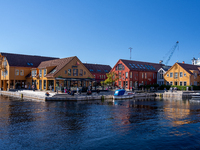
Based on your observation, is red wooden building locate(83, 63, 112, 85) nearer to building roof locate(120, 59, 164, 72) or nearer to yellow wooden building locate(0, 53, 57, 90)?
building roof locate(120, 59, 164, 72)

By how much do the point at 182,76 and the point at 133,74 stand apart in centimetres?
1738

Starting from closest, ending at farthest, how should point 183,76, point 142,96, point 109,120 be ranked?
point 109,120 → point 142,96 → point 183,76

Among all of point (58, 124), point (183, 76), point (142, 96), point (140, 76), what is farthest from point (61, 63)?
point (183, 76)

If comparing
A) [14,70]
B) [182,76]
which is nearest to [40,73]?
[14,70]

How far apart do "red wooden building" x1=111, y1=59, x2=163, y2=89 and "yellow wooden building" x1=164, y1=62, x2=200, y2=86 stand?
7.40 m

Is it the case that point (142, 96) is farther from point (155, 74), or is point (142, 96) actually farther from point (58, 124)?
point (58, 124)

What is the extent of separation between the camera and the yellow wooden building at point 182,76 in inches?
2773

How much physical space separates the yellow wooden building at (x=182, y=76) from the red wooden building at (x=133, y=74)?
7403mm

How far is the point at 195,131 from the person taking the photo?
20.8 m

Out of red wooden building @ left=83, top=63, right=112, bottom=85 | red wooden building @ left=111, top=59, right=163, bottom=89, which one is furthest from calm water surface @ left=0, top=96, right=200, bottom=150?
red wooden building @ left=83, top=63, right=112, bottom=85

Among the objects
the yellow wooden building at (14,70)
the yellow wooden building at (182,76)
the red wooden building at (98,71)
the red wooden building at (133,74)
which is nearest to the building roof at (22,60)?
the yellow wooden building at (14,70)

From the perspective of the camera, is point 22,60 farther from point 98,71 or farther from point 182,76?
point 182,76

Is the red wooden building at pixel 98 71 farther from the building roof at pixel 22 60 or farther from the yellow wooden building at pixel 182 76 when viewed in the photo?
the yellow wooden building at pixel 182 76

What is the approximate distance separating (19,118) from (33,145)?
33.3 feet
